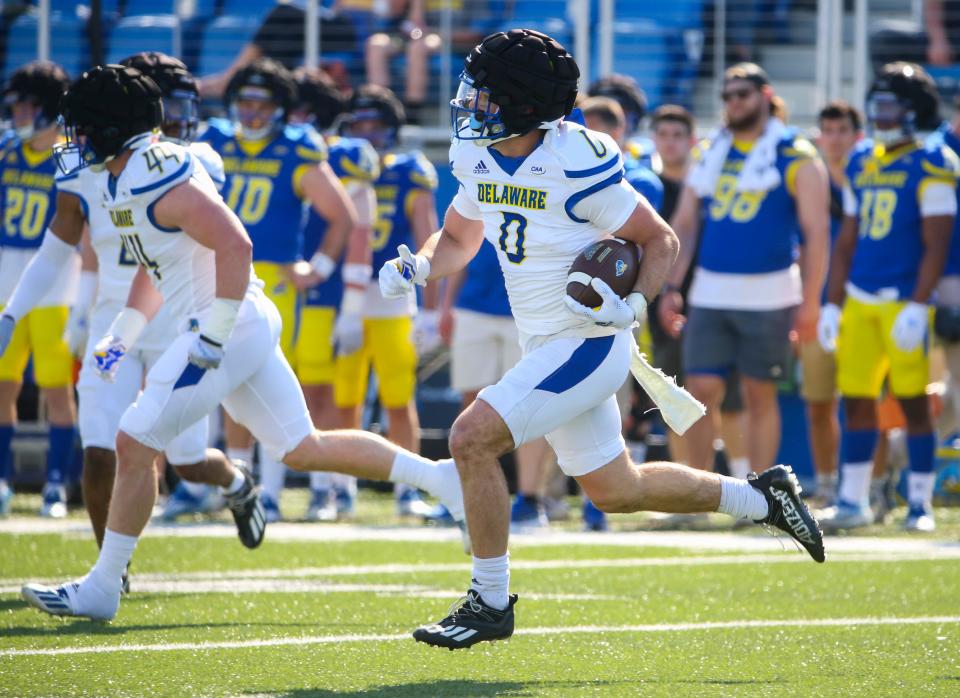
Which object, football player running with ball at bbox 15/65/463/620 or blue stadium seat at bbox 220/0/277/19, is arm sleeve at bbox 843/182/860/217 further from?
blue stadium seat at bbox 220/0/277/19

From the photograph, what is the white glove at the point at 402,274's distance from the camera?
500cm

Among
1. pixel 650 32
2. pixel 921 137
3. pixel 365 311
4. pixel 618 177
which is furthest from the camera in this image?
pixel 650 32

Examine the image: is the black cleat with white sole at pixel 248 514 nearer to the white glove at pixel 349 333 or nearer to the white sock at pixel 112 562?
the white sock at pixel 112 562

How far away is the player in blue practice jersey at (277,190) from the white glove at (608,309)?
163 inches

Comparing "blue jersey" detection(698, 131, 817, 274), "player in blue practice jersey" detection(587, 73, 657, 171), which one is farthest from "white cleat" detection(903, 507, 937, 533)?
"player in blue practice jersey" detection(587, 73, 657, 171)

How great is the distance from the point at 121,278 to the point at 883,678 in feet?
10.5

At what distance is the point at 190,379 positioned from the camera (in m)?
5.40

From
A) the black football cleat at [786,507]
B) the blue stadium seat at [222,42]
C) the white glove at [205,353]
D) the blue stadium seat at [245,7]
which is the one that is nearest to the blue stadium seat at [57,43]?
the blue stadium seat at [222,42]

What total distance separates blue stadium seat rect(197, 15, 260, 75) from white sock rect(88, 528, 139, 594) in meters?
7.76

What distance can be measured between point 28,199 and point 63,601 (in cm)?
423

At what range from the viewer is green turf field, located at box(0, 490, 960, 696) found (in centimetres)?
446

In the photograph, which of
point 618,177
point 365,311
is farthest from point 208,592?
point 365,311

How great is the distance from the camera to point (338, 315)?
9.32 metres

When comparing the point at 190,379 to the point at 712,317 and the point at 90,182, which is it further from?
the point at 712,317
